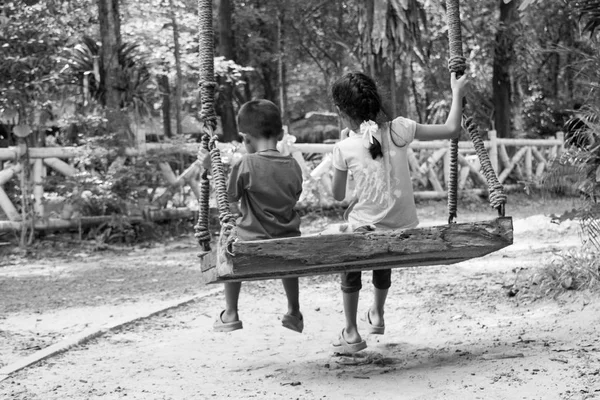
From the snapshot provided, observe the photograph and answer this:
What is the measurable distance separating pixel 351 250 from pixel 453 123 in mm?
1113

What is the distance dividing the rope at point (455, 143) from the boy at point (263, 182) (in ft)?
3.16

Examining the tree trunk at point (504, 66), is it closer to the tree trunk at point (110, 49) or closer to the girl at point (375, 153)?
the tree trunk at point (110, 49)

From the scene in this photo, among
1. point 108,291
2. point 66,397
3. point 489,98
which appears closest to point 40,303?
point 108,291

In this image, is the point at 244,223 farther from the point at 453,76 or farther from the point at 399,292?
the point at 399,292

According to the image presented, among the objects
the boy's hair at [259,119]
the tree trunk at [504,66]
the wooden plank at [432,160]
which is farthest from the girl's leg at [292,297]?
the tree trunk at [504,66]

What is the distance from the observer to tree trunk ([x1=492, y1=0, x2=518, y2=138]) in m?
19.4

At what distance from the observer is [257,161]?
466cm

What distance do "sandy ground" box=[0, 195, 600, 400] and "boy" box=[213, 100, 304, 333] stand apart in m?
0.59

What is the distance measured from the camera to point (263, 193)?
15.3ft

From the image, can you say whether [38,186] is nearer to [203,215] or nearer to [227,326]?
[227,326]

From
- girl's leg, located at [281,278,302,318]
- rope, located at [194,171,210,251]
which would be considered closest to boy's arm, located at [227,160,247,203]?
rope, located at [194,171,210,251]

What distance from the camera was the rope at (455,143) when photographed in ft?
14.2

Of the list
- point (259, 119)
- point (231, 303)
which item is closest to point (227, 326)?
point (231, 303)

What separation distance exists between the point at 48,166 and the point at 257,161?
7.44 meters
